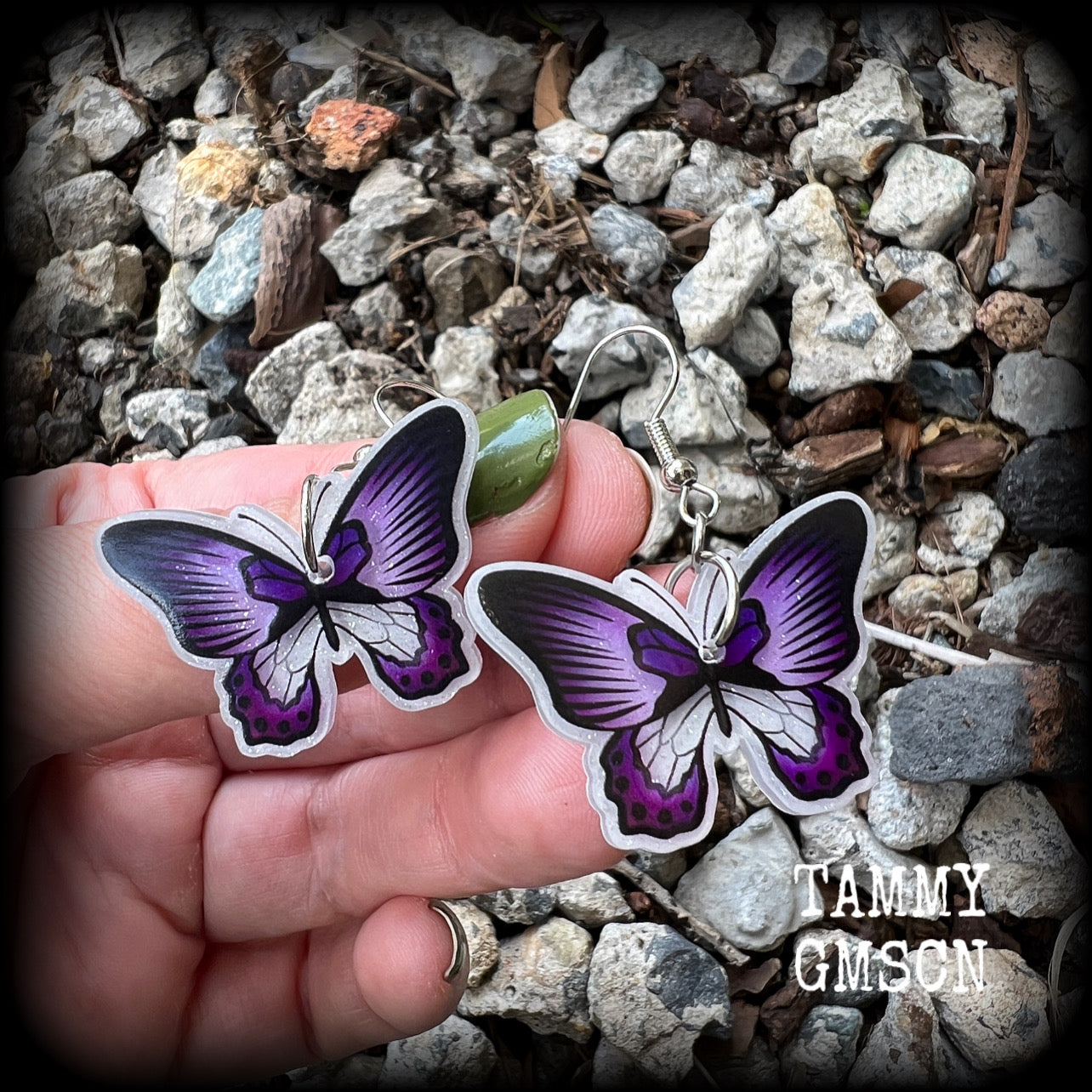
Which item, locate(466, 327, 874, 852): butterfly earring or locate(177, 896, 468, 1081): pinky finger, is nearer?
locate(466, 327, 874, 852): butterfly earring

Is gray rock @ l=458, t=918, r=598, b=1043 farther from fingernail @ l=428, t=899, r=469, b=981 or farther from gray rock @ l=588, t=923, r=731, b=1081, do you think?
fingernail @ l=428, t=899, r=469, b=981

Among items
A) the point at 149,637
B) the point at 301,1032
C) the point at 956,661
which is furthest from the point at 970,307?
the point at 301,1032

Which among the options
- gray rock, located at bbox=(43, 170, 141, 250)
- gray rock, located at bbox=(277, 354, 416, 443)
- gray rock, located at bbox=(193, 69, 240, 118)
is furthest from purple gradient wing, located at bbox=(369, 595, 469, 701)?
gray rock, located at bbox=(193, 69, 240, 118)

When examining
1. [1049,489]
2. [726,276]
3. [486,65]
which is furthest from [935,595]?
[486,65]

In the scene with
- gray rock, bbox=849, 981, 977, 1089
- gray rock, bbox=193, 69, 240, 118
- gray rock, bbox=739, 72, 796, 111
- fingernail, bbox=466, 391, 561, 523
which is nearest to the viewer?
fingernail, bbox=466, 391, 561, 523

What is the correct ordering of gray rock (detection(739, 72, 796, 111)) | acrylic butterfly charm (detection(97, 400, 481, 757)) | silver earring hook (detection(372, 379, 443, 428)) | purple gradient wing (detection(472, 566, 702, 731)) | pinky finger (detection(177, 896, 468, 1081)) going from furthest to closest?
1. gray rock (detection(739, 72, 796, 111))
2. silver earring hook (detection(372, 379, 443, 428))
3. pinky finger (detection(177, 896, 468, 1081))
4. acrylic butterfly charm (detection(97, 400, 481, 757))
5. purple gradient wing (detection(472, 566, 702, 731))

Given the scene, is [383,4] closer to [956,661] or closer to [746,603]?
[746,603]

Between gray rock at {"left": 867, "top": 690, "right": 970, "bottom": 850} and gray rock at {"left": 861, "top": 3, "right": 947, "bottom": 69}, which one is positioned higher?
gray rock at {"left": 861, "top": 3, "right": 947, "bottom": 69}
